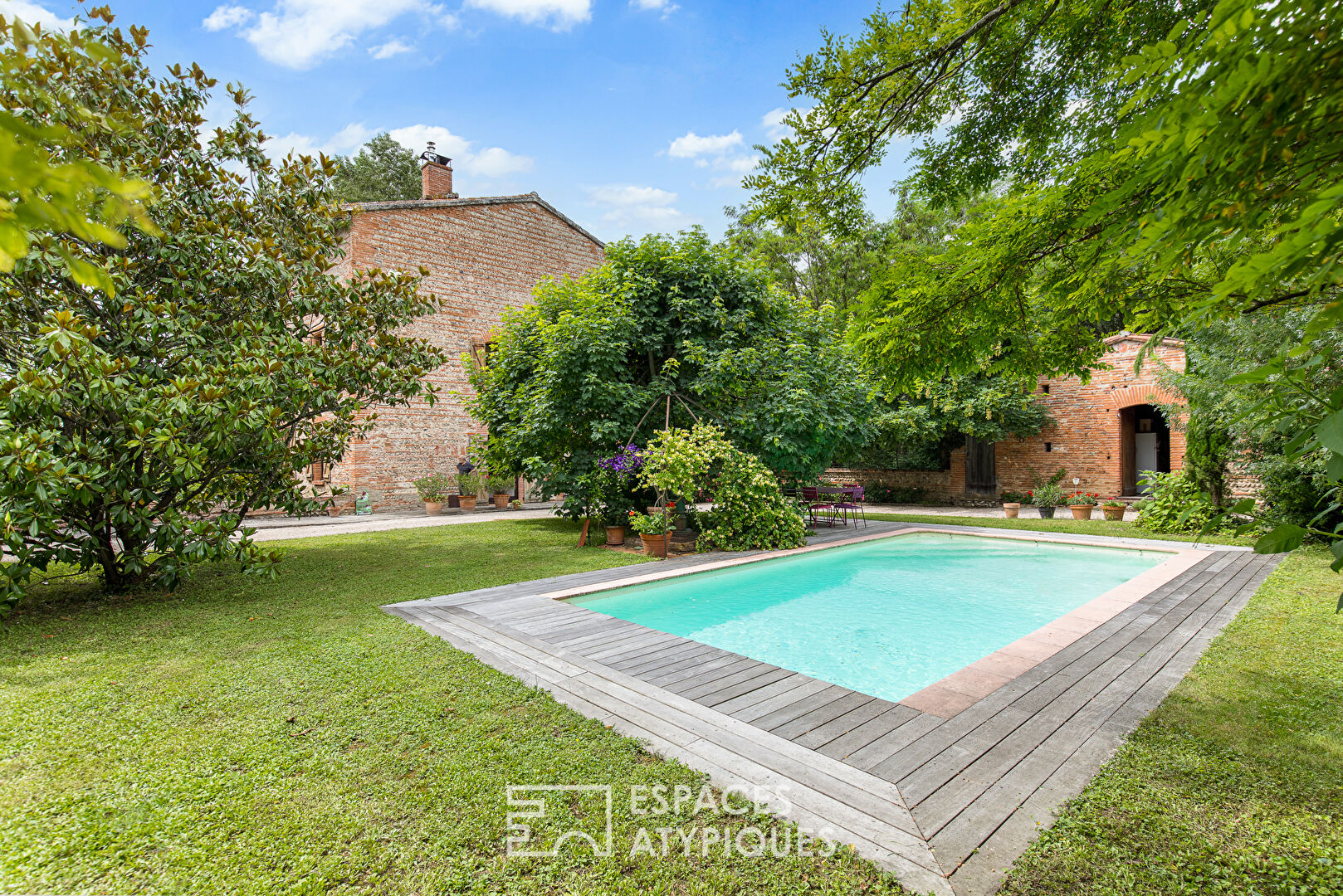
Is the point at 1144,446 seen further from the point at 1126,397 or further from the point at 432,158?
the point at 432,158

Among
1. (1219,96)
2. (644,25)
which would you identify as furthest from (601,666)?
(644,25)

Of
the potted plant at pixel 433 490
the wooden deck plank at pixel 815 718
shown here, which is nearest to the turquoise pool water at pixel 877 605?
the wooden deck plank at pixel 815 718

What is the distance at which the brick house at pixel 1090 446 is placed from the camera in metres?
15.6

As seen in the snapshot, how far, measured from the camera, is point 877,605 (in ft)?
25.3

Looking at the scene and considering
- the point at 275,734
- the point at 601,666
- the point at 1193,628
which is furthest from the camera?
the point at 1193,628

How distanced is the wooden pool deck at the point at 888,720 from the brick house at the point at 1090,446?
1161 centimetres

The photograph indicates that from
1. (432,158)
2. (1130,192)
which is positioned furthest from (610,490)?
(432,158)

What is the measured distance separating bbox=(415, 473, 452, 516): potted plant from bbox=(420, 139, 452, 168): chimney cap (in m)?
9.62

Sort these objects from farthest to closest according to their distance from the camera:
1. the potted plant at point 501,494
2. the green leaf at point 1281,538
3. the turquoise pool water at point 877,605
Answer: the potted plant at point 501,494 → the turquoise pool water at point 877,605 → the green leaf at point 1281,538

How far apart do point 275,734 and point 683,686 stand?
2.35 m

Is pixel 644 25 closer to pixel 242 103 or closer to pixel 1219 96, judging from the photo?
pixel 242 103

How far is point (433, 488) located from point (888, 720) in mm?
15291

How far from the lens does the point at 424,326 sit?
55.4 feet

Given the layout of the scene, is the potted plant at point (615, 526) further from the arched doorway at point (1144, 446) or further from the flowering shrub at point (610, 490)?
the arched doorway at point (1144, 446)
